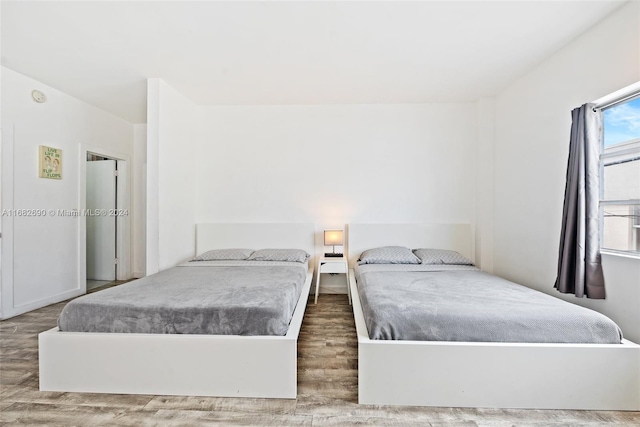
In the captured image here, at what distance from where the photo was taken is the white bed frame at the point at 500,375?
154 centimetres

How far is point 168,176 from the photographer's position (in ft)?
10.4

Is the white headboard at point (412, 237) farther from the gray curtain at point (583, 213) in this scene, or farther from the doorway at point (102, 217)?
the doorway at point (102, 217)

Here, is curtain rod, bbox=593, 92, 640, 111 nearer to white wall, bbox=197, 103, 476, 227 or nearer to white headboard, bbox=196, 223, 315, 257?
white wall, bbox=197, 103, 476, 227

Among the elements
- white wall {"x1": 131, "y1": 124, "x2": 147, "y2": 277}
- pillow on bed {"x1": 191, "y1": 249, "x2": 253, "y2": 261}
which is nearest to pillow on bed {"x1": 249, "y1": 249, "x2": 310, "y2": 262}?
pillow on bed {"x1": 191, "y1": 249, "x2": 253, "y2": 261}

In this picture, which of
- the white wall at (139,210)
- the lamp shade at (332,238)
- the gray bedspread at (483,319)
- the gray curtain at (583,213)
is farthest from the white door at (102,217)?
the gray curtain at (583,213)

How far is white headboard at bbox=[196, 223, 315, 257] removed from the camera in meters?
3.74

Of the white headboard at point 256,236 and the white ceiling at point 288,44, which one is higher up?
the white ceiling at point 288,44

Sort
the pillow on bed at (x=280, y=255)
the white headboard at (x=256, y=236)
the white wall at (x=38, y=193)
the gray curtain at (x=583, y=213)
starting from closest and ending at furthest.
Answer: the gray curtain at (x=583, y=213) < the white wall at (x=38, y=193) < the pillow on bed at (x=280, y=255) < the white headboard at (x=256, y=236)

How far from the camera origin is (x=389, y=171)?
3768mm

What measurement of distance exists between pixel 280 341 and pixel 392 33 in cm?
229

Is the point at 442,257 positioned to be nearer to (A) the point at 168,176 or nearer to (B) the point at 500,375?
(B) the point at 500,375

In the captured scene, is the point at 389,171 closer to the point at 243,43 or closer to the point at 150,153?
the point at 243,43

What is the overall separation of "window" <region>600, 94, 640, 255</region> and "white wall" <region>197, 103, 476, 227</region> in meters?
1.55

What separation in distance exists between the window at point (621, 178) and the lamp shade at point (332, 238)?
231cm
